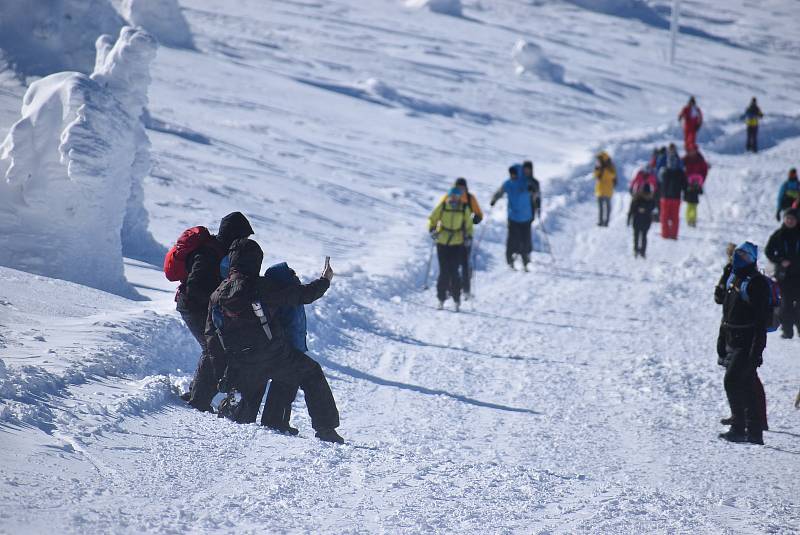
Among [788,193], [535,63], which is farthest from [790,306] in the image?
[535,63]

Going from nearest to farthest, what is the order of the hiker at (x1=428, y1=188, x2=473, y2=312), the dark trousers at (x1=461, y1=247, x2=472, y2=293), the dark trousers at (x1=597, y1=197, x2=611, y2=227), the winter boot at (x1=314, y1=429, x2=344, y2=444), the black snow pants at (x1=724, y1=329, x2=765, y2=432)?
Result: the winter boot at (x1=314, y1=429, x2=344, y2=444)
the black snow pants at (x1=724, y1=329, x2=765, y2=432)
the hiker at (x1=428, y1=188, x2=473, y2=312)
the dark trousers at (x1=461, y1=247, x2=472, y2=293)
the dark trousers at (x1=597, y1=197, x2=611, y2=227)

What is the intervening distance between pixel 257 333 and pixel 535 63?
37.1 m

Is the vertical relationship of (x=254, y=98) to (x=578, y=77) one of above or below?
below

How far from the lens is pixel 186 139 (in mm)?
22266

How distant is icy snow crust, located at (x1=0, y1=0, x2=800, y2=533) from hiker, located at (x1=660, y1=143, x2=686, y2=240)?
692mm

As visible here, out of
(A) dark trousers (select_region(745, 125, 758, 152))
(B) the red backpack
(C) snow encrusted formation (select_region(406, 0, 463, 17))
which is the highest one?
(C) snow encrusted formation (select_region(406, 0, 463, 17))

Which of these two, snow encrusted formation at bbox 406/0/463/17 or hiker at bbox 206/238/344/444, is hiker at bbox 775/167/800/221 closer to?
hiker at bbox 206/238/344/444

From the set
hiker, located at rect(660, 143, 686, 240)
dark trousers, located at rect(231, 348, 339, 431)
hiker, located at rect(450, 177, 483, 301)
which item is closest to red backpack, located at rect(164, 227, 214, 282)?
dark trousers, located at rect(231, 348, 339, 431)

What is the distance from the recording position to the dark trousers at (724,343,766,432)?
805 centimetres

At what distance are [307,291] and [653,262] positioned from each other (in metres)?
12.0

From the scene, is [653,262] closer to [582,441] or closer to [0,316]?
[582,441]

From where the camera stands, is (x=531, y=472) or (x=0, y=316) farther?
(x=0, y=316)

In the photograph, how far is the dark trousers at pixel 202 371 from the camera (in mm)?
6715

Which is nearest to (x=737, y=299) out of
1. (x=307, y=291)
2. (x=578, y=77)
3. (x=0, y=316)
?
(x=307, y=291)
